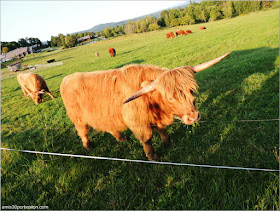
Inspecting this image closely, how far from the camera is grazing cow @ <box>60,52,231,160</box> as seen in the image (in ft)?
7.57

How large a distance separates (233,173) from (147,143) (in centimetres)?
151

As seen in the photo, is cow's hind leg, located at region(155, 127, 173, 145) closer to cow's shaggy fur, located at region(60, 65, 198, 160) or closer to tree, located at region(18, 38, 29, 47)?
cow's shaggy fur, located at region(60, 65, 198, 160)

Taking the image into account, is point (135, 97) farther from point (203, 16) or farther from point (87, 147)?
point (203, 16)

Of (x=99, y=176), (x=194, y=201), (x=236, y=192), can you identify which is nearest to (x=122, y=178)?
(x=99, y=176)

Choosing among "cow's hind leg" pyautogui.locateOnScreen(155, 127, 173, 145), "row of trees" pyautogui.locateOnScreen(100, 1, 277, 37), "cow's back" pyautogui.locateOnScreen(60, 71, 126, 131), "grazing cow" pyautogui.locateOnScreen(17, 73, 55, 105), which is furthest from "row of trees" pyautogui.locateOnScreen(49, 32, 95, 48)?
"cow's hind leg" pyautogui.locateOnScreen(155, 127, 173, 145)

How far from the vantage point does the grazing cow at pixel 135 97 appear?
2309 mm

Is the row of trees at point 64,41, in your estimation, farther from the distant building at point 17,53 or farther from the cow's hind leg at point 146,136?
the cow's hind leg at point 146,136

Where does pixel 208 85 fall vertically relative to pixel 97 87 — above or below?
below

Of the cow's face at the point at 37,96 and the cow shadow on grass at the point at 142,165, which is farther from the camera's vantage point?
the cow's face at the point at 37,96

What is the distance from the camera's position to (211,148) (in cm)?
309

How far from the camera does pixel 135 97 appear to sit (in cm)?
224

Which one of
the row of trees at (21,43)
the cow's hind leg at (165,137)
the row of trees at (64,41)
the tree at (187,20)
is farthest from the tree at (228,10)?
the row of trees at (21,43)

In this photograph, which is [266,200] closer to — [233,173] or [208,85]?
[233,173]

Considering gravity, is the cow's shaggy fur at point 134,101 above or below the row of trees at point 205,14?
below
